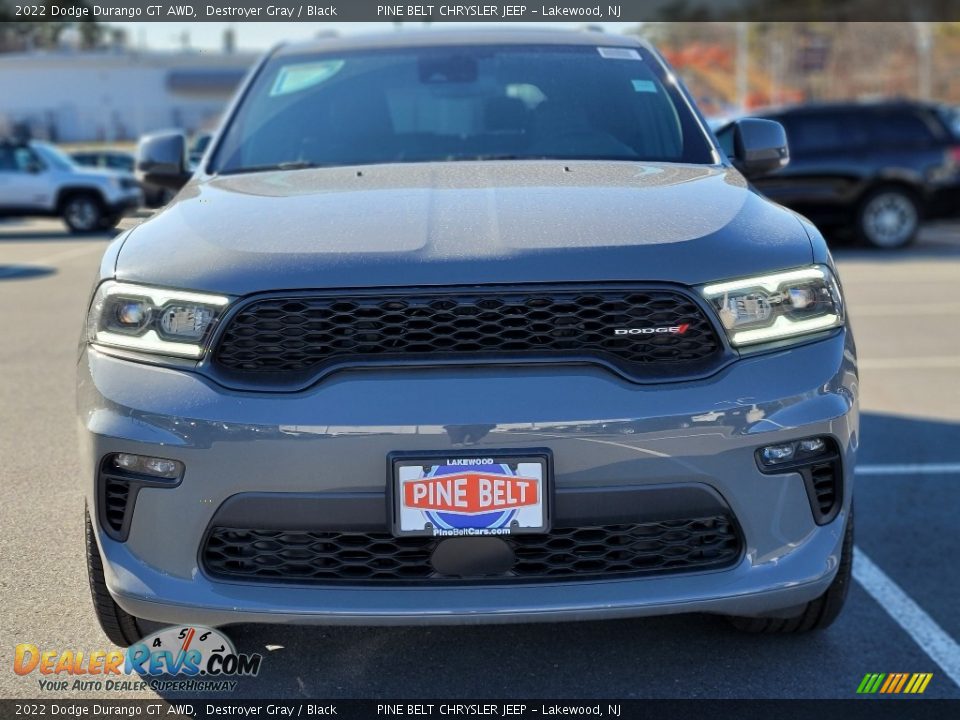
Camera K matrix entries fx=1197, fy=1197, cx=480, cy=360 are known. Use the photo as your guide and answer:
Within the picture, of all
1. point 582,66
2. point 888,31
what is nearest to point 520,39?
point 582,66

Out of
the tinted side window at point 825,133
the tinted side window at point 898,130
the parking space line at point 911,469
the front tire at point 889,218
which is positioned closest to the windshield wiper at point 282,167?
the parking space line at point 911,469

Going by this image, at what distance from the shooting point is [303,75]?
4.39m

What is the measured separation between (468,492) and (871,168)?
42.4ft

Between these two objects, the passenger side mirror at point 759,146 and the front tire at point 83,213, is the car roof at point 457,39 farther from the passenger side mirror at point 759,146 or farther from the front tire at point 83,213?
the front tire at point 83,213

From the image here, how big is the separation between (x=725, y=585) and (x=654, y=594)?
0.56 ft

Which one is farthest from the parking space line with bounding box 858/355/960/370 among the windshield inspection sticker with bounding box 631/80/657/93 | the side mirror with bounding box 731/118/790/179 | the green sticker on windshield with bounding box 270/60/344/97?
the green sticker on windshield with bounding box 270/60/344/97

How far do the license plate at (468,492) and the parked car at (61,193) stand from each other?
17.6m

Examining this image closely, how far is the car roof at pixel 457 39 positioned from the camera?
180 inches

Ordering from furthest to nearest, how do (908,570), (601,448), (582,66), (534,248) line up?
1. (582,66)
2. (908,570)
3. (534,248)
4. (601,448)

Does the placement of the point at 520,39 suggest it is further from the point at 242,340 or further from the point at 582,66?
the point at 242,340

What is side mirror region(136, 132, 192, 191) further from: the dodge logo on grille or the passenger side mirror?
the dodge logo on grille

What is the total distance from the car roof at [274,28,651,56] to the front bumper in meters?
2.24

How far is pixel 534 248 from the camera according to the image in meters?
2.75

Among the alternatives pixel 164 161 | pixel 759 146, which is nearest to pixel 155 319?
pixel 164 161
